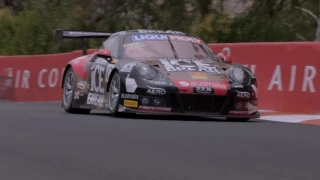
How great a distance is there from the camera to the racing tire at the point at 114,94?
11.3m

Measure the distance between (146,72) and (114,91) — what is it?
30.2 inches

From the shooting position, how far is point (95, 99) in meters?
12.4

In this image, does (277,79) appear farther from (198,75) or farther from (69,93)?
(69,93)

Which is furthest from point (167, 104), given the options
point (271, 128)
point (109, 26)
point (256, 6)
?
point (109, 26)

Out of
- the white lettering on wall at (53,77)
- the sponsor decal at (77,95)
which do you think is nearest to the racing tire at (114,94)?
the sponsor decal at (77,95)

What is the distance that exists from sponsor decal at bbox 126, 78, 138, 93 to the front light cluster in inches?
53.3

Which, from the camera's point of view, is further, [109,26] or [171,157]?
[109,26]

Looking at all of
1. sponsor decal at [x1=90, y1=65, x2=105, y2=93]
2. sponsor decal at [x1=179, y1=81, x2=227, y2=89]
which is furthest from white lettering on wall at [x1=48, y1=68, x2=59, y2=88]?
sponsor decal at [x1=179, y1=81, x2=227, y2=89]

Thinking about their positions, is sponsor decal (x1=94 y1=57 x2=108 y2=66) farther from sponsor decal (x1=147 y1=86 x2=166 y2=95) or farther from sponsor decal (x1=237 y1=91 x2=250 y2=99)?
sponsor decal (x1=237 y1=91 x2=250 y2=99)

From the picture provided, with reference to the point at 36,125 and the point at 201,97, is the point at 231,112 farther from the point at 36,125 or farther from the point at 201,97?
the point at 36,125

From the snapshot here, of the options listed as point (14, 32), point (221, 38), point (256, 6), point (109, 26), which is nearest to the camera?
point (221, 38)

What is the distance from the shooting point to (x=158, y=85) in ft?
35.5

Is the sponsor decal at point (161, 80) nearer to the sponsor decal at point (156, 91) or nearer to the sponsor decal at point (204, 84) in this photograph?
the sponsor decal at point (156, 91)

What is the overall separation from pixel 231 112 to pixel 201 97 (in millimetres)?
530
